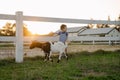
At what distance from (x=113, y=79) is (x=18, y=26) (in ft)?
14.6

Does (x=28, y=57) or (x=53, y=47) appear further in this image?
(x=28, y=57)

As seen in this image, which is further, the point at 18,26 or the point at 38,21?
the point at 38,21

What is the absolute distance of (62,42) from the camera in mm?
10242

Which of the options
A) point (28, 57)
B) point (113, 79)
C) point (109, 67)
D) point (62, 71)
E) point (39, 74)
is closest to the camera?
point (113, 79)

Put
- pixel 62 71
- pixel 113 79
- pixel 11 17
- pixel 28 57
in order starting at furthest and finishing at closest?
1. pixel 28 57
2. pixel 11 17
3. pixel 62 71
4. pixel 113 79

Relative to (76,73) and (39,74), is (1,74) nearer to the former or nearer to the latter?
(39,74)

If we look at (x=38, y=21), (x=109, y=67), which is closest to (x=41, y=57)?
(x=38, y=21)

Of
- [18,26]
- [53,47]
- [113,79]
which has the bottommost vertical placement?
[113,79]

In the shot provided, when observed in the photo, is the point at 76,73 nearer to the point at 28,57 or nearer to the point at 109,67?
the point at 109,67

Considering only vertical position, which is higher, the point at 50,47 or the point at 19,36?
the point at 19,36

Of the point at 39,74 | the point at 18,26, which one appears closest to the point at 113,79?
the point at 39,74

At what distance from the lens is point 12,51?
34.0 feet

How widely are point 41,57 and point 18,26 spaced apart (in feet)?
4.95

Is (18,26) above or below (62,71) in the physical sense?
above
